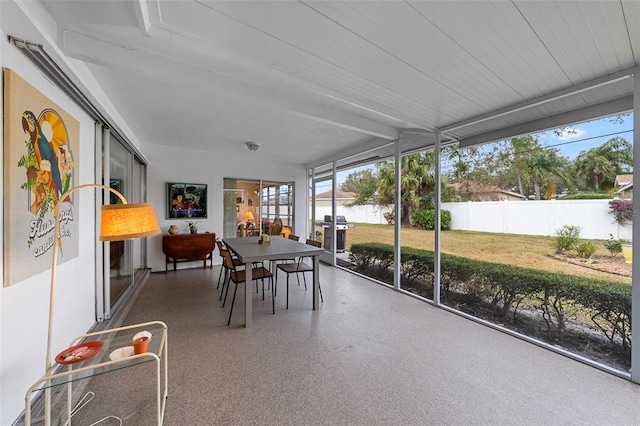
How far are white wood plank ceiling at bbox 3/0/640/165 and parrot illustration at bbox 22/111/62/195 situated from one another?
1.47ft

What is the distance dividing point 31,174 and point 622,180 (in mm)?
4678

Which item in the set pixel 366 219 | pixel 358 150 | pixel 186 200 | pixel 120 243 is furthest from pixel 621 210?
pixel 186 200

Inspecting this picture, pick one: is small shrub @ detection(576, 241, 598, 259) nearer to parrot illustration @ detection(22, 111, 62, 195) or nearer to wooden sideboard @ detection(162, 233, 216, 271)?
parrot illustration @ detection(22, 111, 62, 195)

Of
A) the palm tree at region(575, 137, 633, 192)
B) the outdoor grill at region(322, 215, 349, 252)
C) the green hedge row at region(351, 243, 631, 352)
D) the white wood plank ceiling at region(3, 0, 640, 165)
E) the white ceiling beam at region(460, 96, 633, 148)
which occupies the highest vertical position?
the white wood plank ceiling at region(3, 0, 640, 165)

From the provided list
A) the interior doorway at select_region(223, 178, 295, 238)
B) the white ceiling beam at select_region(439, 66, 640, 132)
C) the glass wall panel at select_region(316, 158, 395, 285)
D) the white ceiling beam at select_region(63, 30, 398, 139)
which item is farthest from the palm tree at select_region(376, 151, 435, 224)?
the interior doorway at select_region(223, 178, 295, 238)

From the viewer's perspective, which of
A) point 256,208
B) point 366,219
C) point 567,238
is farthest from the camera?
point 256,208

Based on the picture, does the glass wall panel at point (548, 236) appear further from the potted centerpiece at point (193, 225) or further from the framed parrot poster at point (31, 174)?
the potted centerpiece at point (193, 225)

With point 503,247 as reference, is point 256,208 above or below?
above

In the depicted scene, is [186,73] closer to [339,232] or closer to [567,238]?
[567,238]

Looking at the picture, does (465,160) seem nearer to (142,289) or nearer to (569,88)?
(569,88)

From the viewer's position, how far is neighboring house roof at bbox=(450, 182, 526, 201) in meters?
3.42

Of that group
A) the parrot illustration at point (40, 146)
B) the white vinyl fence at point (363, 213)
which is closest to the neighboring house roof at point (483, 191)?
the white vinyl fence at point (363, 213)

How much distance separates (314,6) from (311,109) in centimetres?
159

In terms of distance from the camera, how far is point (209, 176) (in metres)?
Answer: 5.67
